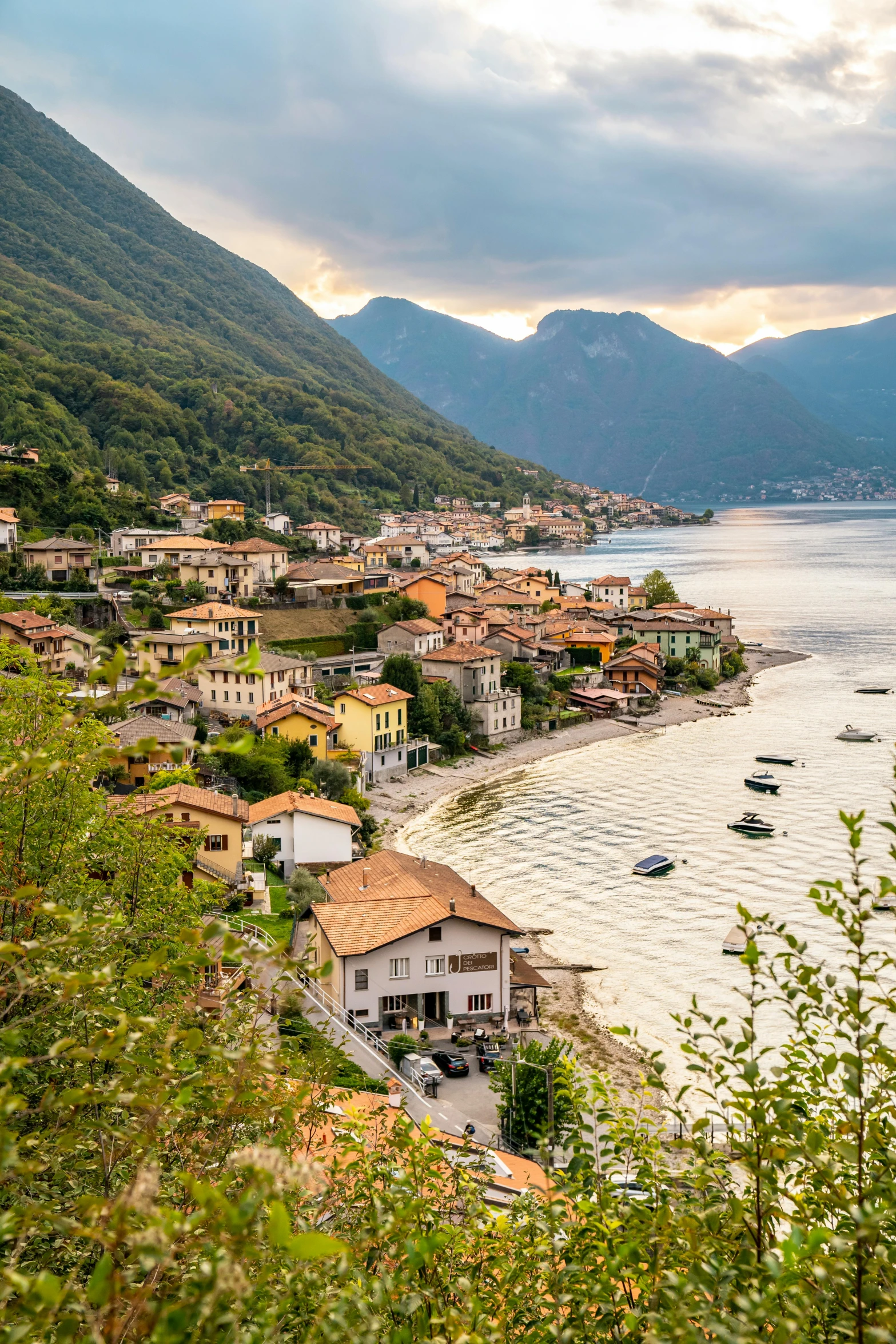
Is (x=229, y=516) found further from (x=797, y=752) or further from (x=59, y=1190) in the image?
(x=59, y=1190)

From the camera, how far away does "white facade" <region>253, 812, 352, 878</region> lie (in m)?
21.6

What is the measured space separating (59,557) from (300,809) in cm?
2201

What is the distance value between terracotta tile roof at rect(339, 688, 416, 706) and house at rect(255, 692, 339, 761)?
102cm

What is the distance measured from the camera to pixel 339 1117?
5410 millimetres

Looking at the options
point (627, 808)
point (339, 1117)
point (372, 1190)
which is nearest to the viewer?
point (372, 1190)

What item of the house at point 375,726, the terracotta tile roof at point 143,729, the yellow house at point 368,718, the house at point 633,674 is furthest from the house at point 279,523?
the terracotta tile roof at point 143,729

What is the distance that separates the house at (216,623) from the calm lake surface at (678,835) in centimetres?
997

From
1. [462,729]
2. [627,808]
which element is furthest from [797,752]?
[462,729]

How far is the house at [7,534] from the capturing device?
3919cm

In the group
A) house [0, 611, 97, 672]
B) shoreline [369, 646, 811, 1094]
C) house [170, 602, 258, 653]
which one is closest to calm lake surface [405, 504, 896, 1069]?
shoreline [369, 646, 811, 1094]

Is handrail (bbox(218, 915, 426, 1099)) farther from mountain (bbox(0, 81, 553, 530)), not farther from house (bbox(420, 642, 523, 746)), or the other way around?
mountain (bbox(0, 81, 553, 530))

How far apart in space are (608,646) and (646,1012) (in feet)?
103

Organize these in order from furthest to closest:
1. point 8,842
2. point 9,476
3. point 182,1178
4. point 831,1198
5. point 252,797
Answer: point 9,476, point 252,797, point 8,842, point 831,1198, point 182,1178

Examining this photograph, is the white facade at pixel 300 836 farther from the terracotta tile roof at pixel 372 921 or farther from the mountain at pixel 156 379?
the mountain at pixel 156 379
